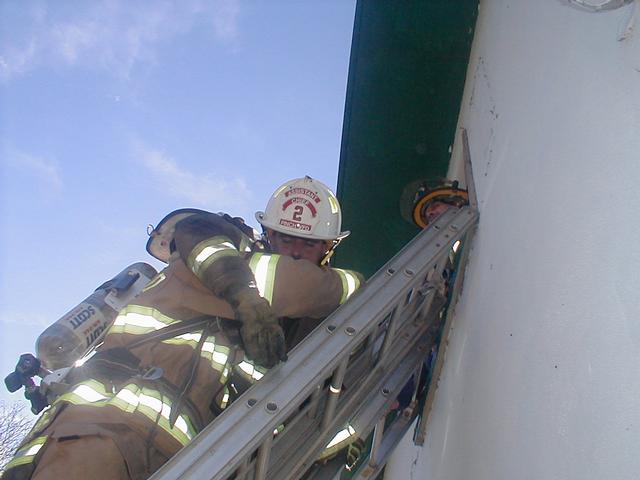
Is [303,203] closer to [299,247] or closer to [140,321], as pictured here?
[299,247]

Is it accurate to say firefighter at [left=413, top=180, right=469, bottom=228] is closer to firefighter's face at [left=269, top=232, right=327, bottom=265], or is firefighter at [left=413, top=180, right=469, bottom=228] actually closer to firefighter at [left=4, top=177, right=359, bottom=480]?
firefighter's face at [left=269, top=232, right=327, bottom=265]

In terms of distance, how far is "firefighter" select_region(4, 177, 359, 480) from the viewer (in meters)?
2.08

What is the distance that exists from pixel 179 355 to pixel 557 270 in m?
1.52

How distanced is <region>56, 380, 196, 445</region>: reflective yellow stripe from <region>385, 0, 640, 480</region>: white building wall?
3.46ft

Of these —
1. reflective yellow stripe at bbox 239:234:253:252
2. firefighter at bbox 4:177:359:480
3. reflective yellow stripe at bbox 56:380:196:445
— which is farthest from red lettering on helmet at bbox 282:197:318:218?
reflective yellow stripe at bbox 56:380:196:445

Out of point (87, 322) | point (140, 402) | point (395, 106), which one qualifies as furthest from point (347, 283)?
point (87, 322)

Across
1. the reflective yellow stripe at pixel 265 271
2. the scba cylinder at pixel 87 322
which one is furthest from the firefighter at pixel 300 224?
the scba cylinder at pixel 87 322

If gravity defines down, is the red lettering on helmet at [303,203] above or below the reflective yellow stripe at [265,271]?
above

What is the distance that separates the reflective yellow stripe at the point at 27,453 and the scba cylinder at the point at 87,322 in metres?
2.19

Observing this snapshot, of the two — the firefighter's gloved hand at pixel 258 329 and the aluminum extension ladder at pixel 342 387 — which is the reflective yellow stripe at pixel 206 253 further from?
the aluminum extension ladder at pixel 342 387

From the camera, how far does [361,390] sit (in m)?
2.71

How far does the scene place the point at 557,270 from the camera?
4.96ft

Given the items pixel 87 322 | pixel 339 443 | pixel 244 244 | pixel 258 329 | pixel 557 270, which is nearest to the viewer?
pixel 557 270

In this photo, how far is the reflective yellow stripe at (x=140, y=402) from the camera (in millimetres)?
2182
